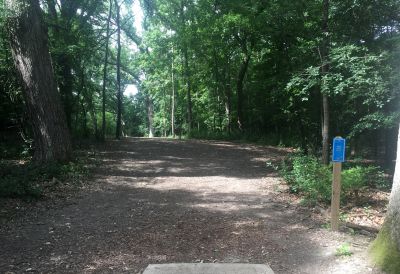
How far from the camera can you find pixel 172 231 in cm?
579

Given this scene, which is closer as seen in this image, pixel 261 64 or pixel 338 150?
pixel 338 150

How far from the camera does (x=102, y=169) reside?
10.8 m

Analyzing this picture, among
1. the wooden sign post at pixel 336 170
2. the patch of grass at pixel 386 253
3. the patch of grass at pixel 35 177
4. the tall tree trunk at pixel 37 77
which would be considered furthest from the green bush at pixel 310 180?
the tall tree trunk at pixel 37 77

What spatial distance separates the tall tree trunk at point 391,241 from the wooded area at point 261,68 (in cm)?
2

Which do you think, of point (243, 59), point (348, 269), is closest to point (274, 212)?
point (348, 269)

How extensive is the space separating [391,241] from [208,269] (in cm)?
217

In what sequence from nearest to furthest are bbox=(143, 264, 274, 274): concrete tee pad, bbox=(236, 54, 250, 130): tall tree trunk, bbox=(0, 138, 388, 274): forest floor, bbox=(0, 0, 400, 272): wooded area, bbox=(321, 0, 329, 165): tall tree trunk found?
bbox=(143, 264, 274, 274): concrete tee pad, bbox=(0, 138, 388, 274): forest floor, bbox=(0, 0, 400, 272): wooded area, bbox=(321, 0, 329, 165): tall tree trunk, bbox=(236, 54, 250, 130): tall tree trunk

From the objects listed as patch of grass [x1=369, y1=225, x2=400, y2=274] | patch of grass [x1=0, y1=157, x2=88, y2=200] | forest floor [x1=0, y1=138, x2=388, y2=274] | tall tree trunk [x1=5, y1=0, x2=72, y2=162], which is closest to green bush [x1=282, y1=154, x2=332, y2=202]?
forest floor [x1=0, y1=138, x2=388, y2=274]

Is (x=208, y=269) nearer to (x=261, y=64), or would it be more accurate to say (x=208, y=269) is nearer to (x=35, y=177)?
(x=35, y=177)

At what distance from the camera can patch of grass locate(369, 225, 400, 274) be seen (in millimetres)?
4102

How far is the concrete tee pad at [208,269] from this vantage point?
4.29 m

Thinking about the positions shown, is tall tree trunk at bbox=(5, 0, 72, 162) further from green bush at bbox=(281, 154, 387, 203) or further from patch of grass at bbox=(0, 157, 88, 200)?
green bush at bbox=(281, 154, 387, 203)

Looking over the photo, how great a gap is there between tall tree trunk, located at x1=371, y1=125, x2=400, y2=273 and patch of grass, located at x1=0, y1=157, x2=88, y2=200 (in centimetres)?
614

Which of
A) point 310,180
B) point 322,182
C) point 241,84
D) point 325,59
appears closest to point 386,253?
point 322,182
